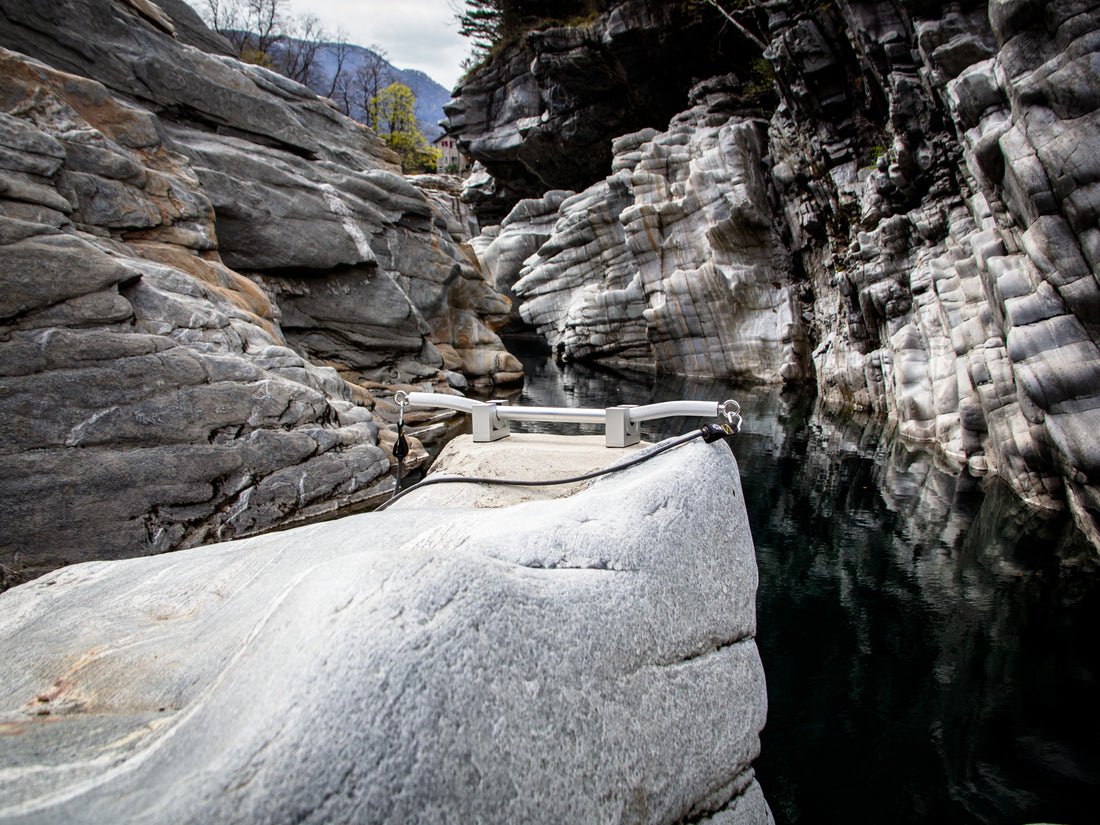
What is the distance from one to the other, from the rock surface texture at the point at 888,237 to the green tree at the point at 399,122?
53.5 ft

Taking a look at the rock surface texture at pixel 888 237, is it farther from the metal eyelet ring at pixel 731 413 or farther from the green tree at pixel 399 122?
the green tree at pixel 399 122

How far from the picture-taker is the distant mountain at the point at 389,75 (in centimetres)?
4300

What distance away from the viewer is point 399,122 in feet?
143

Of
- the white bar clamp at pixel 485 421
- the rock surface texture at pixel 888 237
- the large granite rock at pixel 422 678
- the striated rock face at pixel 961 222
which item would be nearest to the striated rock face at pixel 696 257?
the rock surface texture at pixel 888 237

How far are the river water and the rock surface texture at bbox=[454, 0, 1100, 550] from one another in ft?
3.77

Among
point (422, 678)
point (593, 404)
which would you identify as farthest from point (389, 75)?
point (422, 678)

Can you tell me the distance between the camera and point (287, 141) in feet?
49.5

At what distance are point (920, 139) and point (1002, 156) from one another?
17.0 feet

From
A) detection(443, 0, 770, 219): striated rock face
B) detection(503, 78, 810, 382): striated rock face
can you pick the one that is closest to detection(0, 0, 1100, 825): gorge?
detection(503, 78, 810, 382): striated rock face

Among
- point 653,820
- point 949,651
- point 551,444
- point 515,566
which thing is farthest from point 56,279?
point 949,651

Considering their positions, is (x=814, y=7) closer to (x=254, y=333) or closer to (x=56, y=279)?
(x=254, y=333)

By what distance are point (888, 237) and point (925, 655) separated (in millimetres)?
10713

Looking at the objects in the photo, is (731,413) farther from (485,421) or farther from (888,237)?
(888,237)

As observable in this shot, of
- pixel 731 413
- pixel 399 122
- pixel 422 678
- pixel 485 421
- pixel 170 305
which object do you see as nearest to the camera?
pixel 422 678
